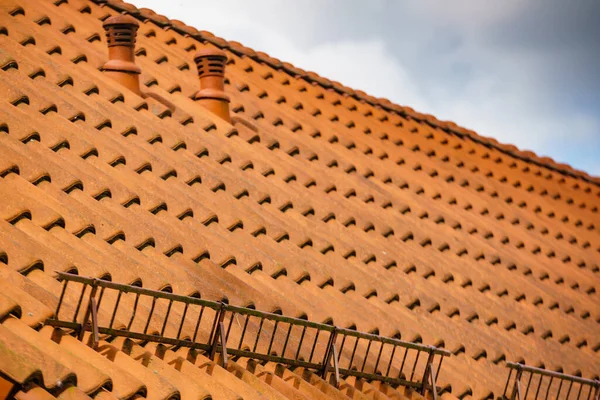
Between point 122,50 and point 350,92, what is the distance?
3.49 metres

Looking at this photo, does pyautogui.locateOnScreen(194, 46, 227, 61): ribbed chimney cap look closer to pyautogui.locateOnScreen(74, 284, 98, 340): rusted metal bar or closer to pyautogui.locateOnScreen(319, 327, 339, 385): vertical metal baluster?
pyautogui.locateOnScreen(319, 327, 339, 385): vertical metal baluster

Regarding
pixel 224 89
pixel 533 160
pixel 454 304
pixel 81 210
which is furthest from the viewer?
pixel 533 160

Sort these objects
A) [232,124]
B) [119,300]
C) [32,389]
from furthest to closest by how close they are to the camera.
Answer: [232,124]
[119,300]
[32,389]

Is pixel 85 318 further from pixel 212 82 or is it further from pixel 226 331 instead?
pixel 212 82

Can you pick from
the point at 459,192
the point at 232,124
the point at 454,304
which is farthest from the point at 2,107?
the point at 459,192

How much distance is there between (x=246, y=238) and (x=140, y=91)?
1.80 meters

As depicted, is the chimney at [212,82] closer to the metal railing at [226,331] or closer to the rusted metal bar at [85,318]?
the metal railing at [226,331]

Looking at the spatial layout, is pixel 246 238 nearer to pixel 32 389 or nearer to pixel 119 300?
pixel 119 300

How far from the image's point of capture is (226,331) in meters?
5.69

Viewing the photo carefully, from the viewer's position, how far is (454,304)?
319 inches

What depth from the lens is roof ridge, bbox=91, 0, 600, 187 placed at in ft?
32.7

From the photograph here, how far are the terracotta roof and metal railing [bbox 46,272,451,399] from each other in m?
0.09

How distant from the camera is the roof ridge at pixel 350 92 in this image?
9.95 m

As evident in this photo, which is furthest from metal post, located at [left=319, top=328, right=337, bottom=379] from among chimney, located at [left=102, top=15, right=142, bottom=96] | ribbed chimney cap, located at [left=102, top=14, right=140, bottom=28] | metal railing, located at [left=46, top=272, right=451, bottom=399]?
ribbed chimney cap, located at [left=102, top=14, right=140, bottom=28]
